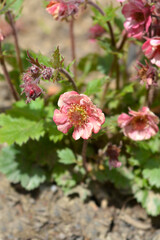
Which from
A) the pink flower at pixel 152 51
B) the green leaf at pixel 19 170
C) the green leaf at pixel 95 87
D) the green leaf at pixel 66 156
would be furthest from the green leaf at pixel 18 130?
the pink flower at pixel 152 51

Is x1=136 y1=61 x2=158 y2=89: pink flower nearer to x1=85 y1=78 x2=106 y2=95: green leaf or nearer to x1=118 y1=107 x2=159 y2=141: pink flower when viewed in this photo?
Answer: x1=118 y1=107 x2=159 y2=141: pink flower

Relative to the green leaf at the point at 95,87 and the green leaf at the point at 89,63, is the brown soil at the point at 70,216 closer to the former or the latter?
the green leaf at the point at 95,87

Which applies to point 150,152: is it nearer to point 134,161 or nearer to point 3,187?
point 134,161

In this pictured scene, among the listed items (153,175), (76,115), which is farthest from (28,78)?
(153,175)

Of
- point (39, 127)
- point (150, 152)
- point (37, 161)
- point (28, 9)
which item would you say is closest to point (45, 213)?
point (37, 161)

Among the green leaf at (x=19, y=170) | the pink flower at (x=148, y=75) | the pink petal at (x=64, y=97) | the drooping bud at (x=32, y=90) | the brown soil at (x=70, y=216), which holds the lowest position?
the brown soil at (x=70, y=216)

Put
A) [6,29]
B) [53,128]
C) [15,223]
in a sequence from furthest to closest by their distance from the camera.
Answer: [6,29], [15,223], [53,128]

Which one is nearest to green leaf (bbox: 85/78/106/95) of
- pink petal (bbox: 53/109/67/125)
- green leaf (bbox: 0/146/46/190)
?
pink petal (bbox: 53/109/67/125)
